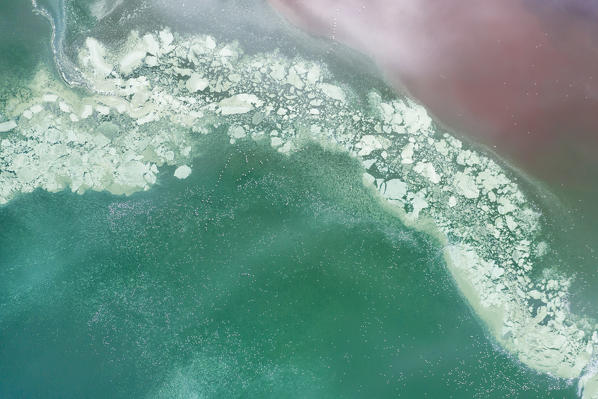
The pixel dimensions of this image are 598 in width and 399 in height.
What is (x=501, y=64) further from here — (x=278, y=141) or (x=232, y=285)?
(x=232, y=285)

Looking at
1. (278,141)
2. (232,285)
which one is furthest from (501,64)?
(232,285)

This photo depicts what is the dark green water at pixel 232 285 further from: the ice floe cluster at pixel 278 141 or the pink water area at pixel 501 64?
the pink water area at pixel 501 64

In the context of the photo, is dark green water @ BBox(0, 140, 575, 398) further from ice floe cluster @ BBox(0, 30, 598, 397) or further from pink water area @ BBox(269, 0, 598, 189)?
pink water area @ BBox(269, 0, 598, 189)

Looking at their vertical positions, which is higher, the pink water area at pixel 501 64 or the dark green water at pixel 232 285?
the pink water area at pixel 501 64

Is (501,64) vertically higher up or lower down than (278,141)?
higher up

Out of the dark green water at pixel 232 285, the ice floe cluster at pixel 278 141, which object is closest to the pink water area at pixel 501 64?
the ice floe cluster at pixel 278 141

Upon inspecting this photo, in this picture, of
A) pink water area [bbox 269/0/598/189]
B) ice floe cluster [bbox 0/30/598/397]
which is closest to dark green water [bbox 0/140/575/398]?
ice floe cluster [bbox 0/30/598/397]

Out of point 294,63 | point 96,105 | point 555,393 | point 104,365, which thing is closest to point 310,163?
point 294,63
